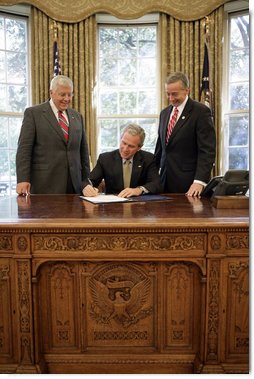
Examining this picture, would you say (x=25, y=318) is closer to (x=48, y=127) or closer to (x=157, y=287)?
(x=157, y=287)

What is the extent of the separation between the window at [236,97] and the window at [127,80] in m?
1.03

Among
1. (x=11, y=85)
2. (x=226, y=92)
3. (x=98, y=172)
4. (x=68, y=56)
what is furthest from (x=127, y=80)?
(x=98, y=172)

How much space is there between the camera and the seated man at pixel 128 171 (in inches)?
104

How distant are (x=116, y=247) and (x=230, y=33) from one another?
442cm

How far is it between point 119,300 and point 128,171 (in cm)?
115

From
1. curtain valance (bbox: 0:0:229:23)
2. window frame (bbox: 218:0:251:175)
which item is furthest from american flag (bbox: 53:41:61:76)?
window frame (bbox: 218:0:251:175)

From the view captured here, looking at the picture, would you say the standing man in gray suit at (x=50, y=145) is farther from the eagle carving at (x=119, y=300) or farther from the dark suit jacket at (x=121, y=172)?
the eagle carving at (x=119, y=300)

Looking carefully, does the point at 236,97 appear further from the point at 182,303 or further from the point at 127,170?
the point at 182,303

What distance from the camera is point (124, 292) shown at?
1.79 metres

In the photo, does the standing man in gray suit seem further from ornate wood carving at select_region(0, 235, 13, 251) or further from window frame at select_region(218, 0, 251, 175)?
window frame at select_region(218, 0, 251, 175)

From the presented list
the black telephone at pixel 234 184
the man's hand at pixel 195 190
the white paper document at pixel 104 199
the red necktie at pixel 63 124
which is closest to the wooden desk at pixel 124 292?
the black telephone at pixel 234 184

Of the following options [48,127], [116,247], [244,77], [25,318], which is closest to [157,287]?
[116,247]

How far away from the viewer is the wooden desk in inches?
66.9

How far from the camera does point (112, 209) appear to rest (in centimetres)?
202
